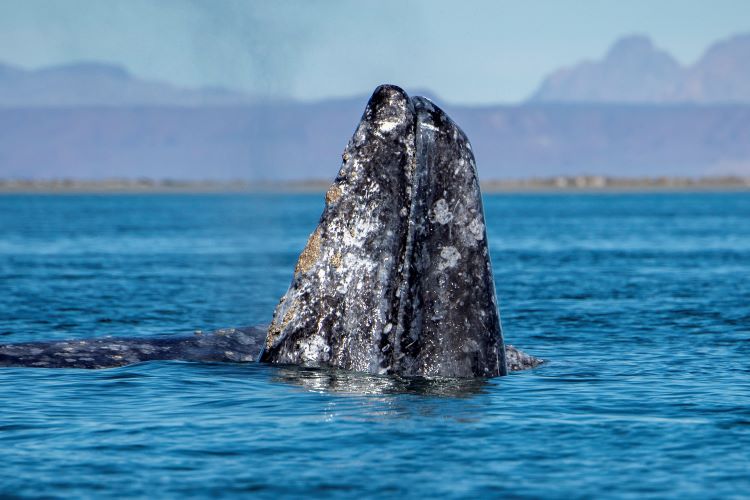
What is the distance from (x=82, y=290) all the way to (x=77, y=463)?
549 inches

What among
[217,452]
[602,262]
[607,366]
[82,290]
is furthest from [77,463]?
[602,262]

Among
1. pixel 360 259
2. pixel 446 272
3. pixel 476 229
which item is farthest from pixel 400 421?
pixel 476 229

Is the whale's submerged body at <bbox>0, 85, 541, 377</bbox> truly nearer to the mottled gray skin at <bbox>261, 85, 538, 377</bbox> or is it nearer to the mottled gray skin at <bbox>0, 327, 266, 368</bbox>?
the mottled gray skin at <bbox>261, 85, 538, 377</bbox>

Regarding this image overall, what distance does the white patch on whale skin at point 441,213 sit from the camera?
31.7 feet

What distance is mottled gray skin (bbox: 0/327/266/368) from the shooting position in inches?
439

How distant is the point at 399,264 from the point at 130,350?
10.1 feet

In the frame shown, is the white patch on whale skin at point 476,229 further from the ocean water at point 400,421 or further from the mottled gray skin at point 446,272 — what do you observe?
the ocean water at point 400,421

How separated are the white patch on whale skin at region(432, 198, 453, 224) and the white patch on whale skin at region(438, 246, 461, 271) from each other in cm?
21

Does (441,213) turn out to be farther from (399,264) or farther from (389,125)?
(389,125)

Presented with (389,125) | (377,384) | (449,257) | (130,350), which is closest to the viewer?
(377,384)

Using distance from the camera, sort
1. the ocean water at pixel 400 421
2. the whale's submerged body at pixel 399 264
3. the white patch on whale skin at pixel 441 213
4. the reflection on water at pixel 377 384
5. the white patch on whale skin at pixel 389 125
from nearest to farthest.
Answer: the ocean water at pixel 400 421
the reflection on water at pixel 377 384
the whale's submerged body at pixel 399 264
the white patch on whale skin at pixel 441 213
the white patch on whale skin at pixel 389 125

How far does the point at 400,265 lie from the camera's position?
9.64 metres

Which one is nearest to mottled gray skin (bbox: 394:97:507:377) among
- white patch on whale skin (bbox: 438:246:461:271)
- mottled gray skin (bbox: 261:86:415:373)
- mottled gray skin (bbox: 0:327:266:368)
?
white patch on whale skin (bbox: 438:246:461:271)

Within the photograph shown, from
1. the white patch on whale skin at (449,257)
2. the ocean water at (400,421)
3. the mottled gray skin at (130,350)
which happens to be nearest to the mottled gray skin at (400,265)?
the white patch on whale skin at (449,257)
